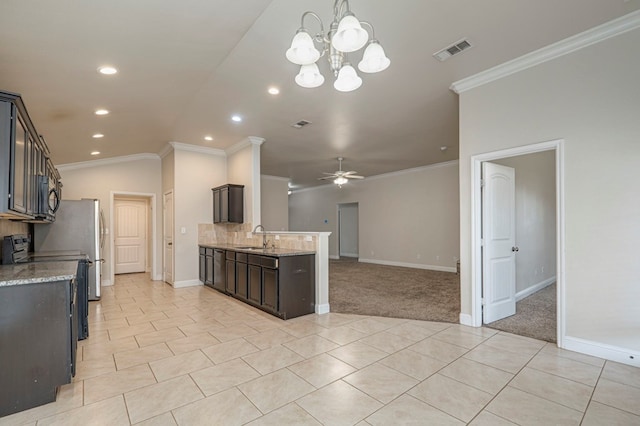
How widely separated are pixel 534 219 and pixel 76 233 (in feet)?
25.8

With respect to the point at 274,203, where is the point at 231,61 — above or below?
above

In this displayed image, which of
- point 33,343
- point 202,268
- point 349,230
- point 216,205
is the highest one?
point 216,205

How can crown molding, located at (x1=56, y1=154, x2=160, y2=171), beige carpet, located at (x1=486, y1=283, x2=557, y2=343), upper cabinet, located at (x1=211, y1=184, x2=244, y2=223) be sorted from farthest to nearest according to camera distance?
crown molding, located at (x1=56, y1=154, x2=160, y2=171) < upper cabinet, located at (x1=211, y1=184, x2=244, y2=223) < beige carpet, located at (x1=486, y1=283, x2=557, y2=343)

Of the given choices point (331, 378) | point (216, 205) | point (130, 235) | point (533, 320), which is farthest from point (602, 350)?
point (130, 235)

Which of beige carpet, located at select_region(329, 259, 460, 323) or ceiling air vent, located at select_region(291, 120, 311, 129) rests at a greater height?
ceiling air vent, located at select_region(291, 120, 311, 129)

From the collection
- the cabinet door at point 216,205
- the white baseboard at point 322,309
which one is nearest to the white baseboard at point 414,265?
the white baseboard at point 322,309

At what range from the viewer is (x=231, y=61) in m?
3.15

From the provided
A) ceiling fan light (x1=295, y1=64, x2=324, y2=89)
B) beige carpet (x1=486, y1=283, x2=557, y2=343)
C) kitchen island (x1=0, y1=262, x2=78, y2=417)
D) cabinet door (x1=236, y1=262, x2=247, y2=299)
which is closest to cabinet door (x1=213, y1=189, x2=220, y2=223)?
cabinet door (x1=236, y1=262, x2=247, y2=299)

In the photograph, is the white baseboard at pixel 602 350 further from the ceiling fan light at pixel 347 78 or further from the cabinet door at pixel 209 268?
the cabinet door at pixel 209 268

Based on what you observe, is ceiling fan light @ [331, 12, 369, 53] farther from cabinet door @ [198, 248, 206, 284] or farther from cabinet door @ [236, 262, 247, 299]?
cabinet door @ [198, 248, 206, 284]

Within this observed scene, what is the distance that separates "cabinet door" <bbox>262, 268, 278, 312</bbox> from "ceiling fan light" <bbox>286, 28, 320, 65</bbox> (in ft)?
9.22

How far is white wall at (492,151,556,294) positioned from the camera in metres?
5.05

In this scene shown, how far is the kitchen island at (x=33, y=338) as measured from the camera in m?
2.00

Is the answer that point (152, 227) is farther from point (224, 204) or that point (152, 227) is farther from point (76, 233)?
point (224, 204)
